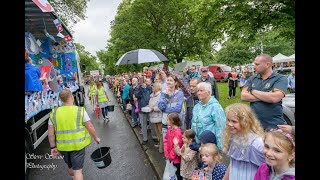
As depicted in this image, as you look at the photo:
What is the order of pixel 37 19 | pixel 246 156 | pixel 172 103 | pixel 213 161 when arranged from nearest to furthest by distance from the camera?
pixel 246 156, pixel 213 161, pixel 172 103, pixel 37 19

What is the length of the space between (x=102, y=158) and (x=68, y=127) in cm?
77

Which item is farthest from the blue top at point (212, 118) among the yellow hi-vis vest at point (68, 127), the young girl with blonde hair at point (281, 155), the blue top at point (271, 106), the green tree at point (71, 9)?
the green tree at point (71, 9)

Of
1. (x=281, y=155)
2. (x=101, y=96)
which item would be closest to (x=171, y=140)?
(x=281, y=155)

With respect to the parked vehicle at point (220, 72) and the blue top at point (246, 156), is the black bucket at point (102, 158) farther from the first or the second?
the parked vehicle at point (220, 72)

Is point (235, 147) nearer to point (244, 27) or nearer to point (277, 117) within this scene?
point (277, 117)

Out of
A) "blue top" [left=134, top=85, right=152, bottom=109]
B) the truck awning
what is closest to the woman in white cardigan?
"blue top" [left=134, top=85, right=152, bottom=109]

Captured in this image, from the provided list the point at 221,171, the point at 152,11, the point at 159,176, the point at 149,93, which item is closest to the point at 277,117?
the point at 221,171

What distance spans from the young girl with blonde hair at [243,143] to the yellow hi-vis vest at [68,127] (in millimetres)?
2401

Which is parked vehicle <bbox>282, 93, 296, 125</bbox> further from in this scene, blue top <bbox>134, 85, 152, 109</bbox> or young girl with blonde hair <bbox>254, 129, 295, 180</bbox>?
young girl with blonde hair <bbox>254, 129, 295, 180</bbox>

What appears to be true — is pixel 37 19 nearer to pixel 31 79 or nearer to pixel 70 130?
pixel 31 79

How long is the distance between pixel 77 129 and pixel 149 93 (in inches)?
127

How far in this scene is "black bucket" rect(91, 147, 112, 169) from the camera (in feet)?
13.7

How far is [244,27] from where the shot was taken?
44.9 ft

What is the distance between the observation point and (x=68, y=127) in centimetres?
393
